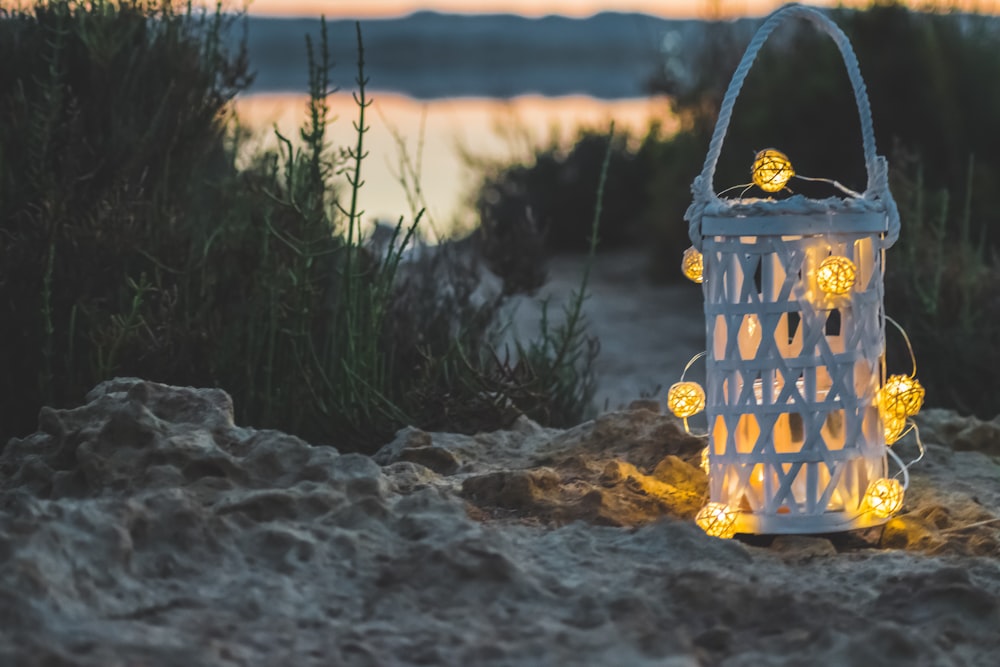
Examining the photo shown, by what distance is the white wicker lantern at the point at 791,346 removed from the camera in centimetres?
291

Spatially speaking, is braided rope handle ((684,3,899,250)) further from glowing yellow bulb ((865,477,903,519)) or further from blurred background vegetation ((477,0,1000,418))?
blurred background vegetation ((477,0,1000,418))

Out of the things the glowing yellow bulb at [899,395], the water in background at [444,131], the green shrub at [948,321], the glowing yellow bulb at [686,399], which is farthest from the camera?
the water in background at [444,131]

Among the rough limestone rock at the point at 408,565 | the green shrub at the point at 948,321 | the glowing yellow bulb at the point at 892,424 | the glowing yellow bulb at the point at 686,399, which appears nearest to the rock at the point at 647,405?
the rough limestone rock at the point at 408,565

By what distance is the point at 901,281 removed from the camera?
5324mm

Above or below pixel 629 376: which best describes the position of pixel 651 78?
above

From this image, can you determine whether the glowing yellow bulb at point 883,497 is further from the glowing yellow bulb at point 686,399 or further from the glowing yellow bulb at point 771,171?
the glowing yellow bulb at point 771,171

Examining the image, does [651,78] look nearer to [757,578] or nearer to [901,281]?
[901,281]

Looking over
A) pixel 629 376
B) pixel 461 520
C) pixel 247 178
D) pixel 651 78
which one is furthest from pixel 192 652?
pixel 651 78

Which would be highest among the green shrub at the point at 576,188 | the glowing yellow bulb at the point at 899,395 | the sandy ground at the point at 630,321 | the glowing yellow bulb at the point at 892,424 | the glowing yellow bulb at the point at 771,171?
the glowing yellow bulb at the point at 771,171

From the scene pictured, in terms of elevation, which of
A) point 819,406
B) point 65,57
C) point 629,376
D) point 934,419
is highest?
point 65,57

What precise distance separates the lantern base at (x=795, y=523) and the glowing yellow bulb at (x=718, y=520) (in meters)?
0.03

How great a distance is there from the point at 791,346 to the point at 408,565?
1.07 m

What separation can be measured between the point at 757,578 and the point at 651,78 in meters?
8.88

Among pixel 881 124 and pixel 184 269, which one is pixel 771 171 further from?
pixel 881 124
